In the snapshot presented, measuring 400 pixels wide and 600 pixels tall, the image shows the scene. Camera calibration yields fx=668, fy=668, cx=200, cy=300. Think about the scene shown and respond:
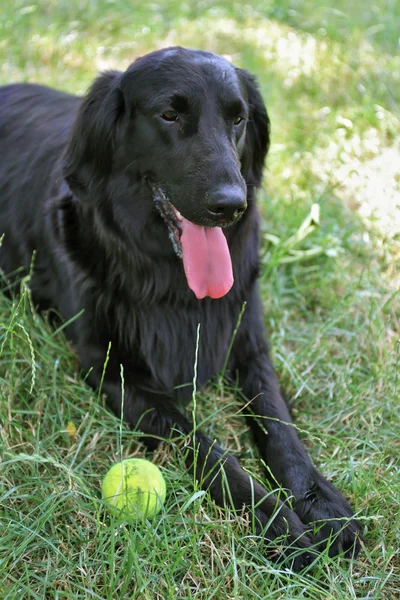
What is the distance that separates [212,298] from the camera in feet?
8.14

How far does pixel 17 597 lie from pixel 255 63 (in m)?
4.11

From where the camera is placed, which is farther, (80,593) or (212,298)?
(212,298)

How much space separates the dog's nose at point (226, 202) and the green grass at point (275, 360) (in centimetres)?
61

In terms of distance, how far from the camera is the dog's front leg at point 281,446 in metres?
1.93

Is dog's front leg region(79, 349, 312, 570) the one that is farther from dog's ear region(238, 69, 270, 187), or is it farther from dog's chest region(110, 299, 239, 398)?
Result: dog's ear region(238, 69, 270, 187)

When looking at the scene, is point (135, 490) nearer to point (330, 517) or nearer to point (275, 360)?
point (330, 517)

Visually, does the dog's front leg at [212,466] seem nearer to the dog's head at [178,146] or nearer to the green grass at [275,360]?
the green grass at [275,360]

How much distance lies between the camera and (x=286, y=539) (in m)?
1.84

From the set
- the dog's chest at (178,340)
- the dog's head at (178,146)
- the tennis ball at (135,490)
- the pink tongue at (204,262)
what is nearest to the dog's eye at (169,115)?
the dog's head at (178,146)

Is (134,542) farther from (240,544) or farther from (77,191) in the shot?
(77,191)

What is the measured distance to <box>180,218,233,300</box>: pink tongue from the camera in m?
2.26

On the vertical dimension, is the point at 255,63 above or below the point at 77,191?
below

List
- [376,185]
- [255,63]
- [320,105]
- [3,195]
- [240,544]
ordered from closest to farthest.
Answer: [240,544] → [3,195] → [376,185] → [320,105] → [255,63]

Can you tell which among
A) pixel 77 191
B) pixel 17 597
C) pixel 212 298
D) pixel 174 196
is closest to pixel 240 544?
pixel 17 597
